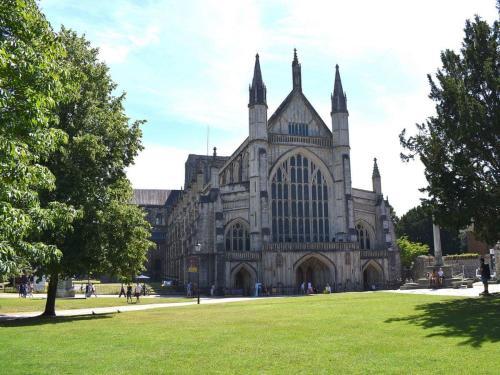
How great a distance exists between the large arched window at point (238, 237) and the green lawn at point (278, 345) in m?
34.3

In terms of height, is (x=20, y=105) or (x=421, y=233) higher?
(x=421, y=233)

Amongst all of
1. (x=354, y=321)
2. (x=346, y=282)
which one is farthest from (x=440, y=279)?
(x=354, y=321)

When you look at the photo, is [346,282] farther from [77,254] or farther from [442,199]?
[77,254]

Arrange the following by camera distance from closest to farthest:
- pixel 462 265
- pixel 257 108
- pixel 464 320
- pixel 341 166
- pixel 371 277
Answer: pixel 464 320 → pixel 257 108 → pixel 341 166 → pixel 371 277 → pixel 462 265

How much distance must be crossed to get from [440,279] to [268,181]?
21.1m

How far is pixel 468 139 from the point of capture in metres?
21.7

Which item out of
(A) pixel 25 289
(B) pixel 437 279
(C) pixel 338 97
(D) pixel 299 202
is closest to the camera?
(B) pixel 437 279

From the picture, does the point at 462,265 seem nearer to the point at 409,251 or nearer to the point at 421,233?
the point at 409,251

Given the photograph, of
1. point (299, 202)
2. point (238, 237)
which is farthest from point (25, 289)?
point (299, 202)

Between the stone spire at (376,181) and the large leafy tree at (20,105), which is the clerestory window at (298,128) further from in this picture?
the large leafy tree at (20,105)

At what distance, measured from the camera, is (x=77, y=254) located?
22422 millimetres

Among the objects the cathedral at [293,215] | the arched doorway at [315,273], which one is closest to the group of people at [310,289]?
the cathedral at [293,215]

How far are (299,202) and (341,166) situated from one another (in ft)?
20.4

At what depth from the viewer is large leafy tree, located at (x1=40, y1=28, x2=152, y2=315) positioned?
73.3 feet
